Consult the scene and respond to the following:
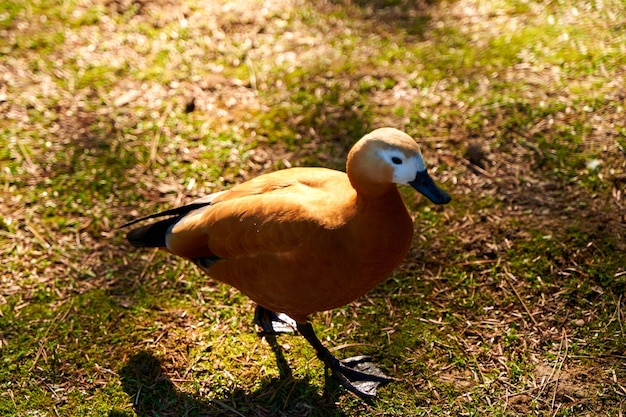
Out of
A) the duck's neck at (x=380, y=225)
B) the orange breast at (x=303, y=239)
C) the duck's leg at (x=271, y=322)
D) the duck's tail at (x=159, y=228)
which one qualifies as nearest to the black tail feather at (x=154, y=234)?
the duck's tail at (x=159, y=228)

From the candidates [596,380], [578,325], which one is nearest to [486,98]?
[578,325]

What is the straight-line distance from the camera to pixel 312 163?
4.50 metres

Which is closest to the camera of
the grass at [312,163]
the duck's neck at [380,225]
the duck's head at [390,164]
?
the duck's head at [390,164]

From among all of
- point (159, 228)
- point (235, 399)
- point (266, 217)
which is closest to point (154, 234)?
point (159, 228)

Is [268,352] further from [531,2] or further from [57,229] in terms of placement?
[531,2]

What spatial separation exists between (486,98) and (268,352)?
2.57m

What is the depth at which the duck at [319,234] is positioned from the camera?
2.82m

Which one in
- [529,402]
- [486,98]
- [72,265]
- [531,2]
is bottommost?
[529,402]

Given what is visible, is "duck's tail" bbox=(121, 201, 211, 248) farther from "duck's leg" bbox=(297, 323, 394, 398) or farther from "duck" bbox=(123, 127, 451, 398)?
"duck's leg" bbox=(297, 323, 394, 398)

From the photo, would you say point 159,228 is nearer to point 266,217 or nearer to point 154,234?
point 154,234

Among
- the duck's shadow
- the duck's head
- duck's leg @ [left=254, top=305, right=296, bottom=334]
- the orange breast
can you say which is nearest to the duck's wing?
the orange breast

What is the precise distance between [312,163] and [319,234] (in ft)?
5.31

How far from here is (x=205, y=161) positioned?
4.60m

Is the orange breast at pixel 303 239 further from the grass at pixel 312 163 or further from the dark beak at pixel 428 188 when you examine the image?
the grass at pixel 312 163
